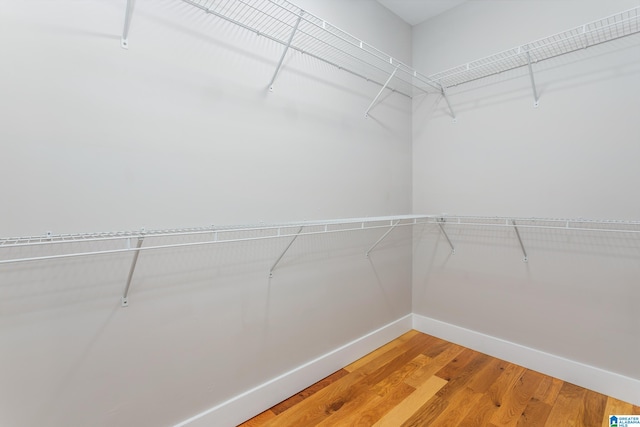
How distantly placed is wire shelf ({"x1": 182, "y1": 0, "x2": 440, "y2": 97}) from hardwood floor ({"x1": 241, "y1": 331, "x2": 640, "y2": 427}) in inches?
73.4

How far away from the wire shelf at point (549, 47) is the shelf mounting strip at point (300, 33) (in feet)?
0.57

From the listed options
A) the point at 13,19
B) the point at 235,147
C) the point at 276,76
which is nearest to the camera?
the point at 13,19

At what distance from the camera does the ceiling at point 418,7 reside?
222 cm

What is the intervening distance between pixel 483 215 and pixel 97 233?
2.27 metres

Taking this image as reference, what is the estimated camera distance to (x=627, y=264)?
164 cm

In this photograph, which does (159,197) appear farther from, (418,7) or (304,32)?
(418,7)

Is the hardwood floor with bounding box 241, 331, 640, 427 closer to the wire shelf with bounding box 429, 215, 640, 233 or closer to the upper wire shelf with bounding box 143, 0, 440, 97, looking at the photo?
the wire shelf with bounding box 429, 215, 640, 233

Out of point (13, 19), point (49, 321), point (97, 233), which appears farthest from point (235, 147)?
point (49, 321)

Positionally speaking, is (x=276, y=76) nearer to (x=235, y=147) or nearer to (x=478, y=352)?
(x=235, y=147)

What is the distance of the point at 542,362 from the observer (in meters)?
1.92

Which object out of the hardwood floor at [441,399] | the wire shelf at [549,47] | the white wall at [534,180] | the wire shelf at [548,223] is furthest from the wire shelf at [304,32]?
the hardwood floor at [441,399]

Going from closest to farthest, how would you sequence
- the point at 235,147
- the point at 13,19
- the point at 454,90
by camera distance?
1. the point at 13,19
2. the point at 235,147
3. the point at 454,90

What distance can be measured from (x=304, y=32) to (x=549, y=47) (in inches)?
58.0

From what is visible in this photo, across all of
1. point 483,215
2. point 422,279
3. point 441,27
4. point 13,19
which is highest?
point 441,27
